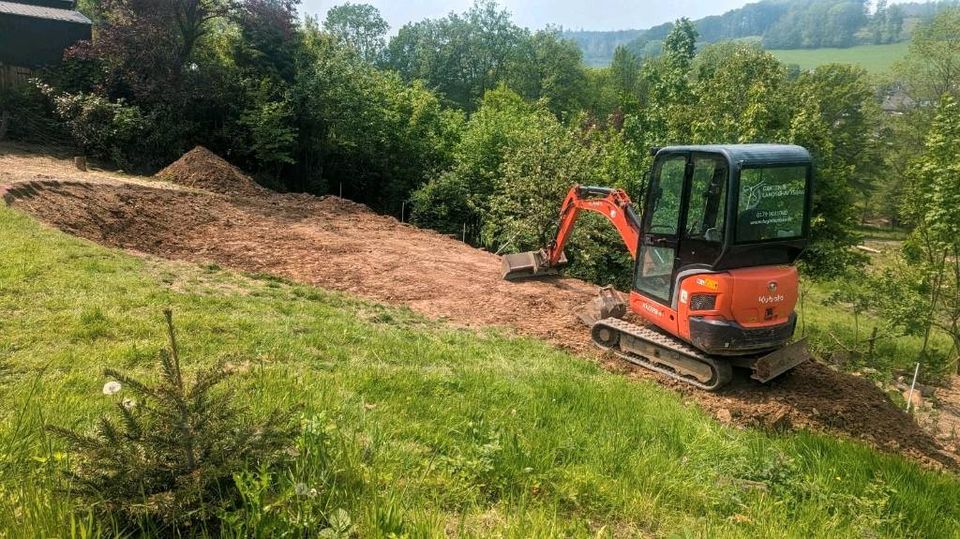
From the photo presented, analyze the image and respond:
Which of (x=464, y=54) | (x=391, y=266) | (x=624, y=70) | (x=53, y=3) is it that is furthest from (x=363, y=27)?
(x=391, y=266)

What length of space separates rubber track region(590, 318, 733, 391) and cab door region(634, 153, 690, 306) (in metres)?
0.56

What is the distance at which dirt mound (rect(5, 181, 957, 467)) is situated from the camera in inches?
279

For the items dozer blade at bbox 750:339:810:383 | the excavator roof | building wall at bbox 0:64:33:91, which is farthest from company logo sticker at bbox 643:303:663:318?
building wall at bbox 0:64:33:91

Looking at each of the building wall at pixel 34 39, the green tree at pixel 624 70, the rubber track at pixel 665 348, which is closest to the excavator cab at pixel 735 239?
the rubber track at pixel 665 348

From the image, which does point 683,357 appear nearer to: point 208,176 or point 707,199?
point 707,199

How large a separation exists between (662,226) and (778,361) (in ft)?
7.18

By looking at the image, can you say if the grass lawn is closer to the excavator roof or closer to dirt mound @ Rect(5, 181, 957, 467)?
dirt mound @ Rect(5, 181, 957, 467)

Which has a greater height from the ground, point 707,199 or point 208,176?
point 707,199

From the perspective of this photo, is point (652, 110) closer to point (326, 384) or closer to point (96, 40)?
point (96, 40)

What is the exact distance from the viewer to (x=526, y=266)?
1223 cm

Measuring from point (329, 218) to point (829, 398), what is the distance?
13.2 m

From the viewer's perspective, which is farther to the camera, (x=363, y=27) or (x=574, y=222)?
(x=363, y=27)

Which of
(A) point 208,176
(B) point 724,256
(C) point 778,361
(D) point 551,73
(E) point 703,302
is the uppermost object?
(D) point 551,73

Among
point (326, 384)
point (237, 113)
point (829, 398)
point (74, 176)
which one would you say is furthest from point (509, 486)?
point (237, 113)
